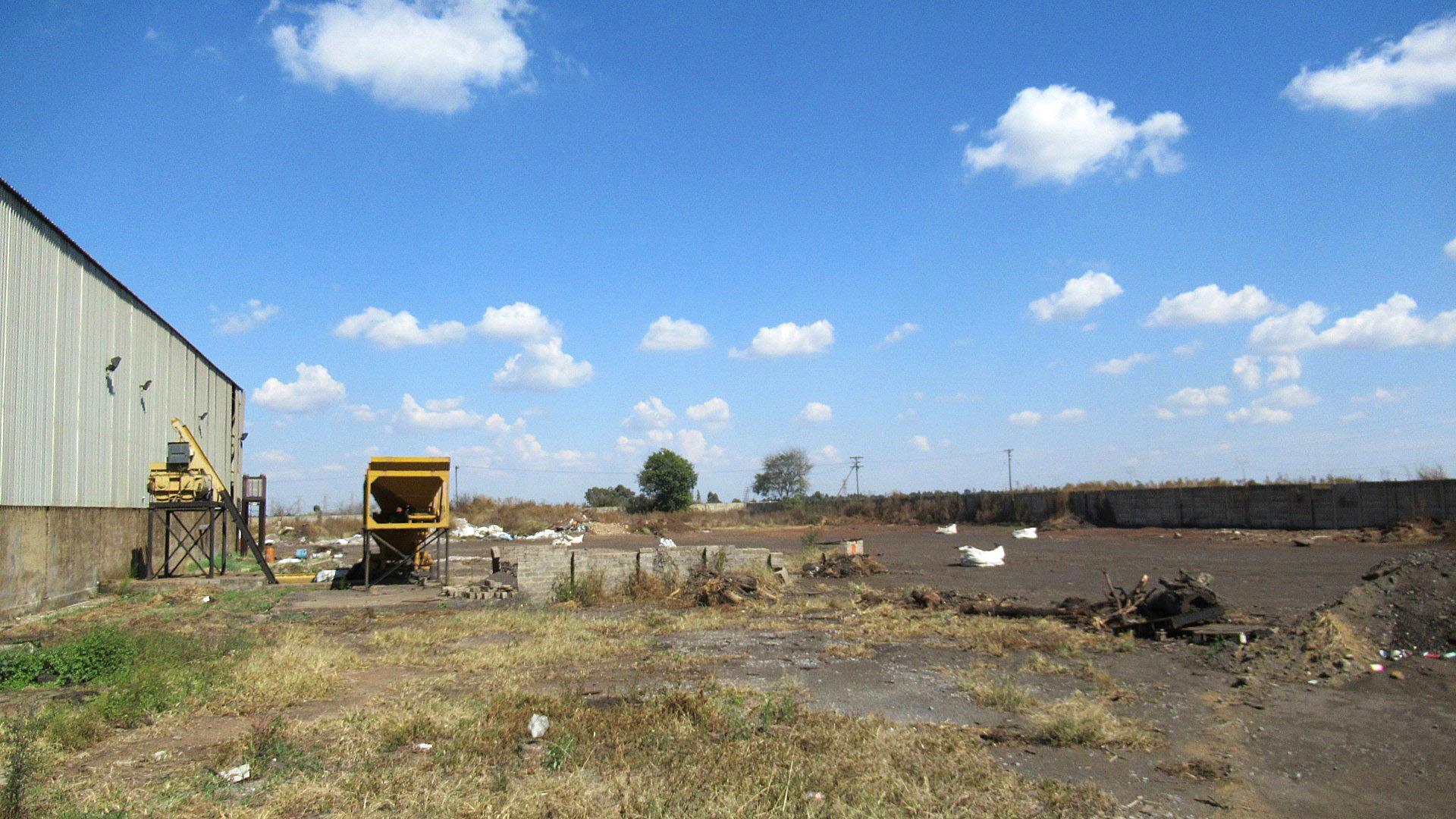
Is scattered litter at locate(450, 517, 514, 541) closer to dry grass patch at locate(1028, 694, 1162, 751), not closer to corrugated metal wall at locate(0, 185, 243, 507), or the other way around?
corrugated metal wall at locate(0, 185, 243, 507)

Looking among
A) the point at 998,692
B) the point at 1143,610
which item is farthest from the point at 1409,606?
the point at 998,692

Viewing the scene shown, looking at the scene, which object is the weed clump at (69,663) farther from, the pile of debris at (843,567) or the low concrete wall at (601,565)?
the pile of debris at (843,567)

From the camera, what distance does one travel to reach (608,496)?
4193 inches

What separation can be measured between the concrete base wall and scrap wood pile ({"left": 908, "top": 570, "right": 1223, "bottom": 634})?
17.1 metres

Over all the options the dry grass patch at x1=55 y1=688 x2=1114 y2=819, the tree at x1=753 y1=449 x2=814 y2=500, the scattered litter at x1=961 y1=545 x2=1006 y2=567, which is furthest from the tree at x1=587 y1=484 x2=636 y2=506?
the dry grass patch at x1=55 y1=688 x2=1114 y2=819

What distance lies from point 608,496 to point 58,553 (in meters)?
88.7

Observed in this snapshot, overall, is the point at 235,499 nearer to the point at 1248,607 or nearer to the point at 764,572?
the point at 764,572

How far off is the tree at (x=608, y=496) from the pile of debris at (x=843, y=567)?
2957 inches

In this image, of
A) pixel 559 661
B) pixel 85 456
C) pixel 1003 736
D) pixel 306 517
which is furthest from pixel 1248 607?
pixel 306 517

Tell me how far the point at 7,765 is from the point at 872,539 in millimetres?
42566

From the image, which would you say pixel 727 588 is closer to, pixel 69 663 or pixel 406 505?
pixel 406 505

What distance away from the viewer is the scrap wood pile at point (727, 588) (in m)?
18.4

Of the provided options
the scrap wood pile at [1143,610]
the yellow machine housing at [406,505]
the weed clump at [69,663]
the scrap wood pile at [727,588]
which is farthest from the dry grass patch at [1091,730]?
the yellow machine housing at [406,505]

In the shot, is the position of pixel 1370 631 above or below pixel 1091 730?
above
